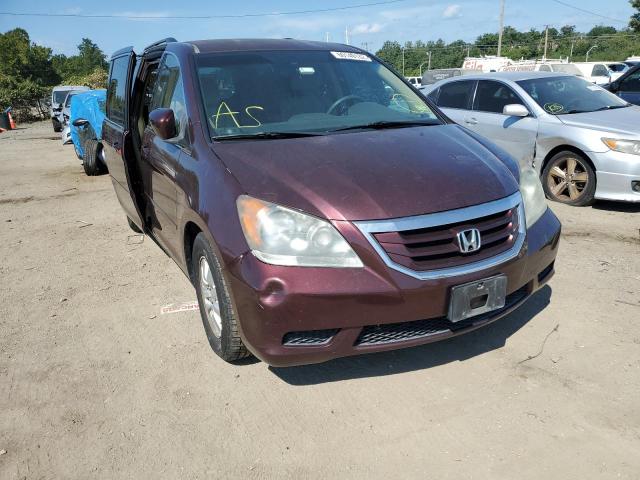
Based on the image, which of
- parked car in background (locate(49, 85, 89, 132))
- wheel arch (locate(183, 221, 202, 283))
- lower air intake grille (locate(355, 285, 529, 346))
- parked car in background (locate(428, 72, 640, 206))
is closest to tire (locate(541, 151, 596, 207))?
parked car in background (locate(428, 72, 640, 206))

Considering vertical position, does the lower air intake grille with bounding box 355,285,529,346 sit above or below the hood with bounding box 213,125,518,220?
below

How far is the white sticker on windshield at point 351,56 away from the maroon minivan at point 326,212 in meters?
0.26

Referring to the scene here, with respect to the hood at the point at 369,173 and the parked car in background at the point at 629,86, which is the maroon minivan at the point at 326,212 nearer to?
the hood at the point at 369,173

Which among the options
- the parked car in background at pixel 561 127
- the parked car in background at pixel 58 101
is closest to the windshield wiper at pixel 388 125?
the parked car in background at pixel 561 127

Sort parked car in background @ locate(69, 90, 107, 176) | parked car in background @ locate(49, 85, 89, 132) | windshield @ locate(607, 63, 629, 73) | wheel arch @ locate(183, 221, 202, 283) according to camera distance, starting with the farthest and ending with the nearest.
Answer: windshield @ locate(607, 63, 629, 73) < parked car in background @ locate(49, 85, 89, 132) < parked car in background @ locate(69, 90, 107, 176) < wheel arch @ locate(183, 221, 202, 283)

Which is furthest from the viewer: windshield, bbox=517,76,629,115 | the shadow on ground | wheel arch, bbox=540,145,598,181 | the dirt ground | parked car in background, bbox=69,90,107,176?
parked car in background, bbox=69,90,107,176

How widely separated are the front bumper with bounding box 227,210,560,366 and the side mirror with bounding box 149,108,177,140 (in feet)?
3.89

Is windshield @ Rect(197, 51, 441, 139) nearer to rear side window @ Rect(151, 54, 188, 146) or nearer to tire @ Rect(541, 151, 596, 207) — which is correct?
rear side window @ Rect(151, 54, 188, 146)

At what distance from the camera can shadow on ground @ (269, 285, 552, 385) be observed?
2945 millimetres

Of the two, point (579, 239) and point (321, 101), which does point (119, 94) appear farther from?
point (579, 239)

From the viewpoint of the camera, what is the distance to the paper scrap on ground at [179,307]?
3.90 m

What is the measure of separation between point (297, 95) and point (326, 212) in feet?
4.46

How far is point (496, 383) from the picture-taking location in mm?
2807

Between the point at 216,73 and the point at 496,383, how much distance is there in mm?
2529
